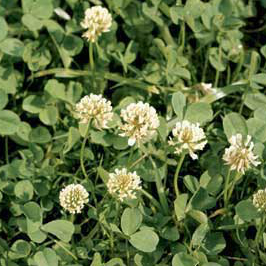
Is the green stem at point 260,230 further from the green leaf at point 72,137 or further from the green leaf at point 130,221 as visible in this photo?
the green leaf at point 72,137

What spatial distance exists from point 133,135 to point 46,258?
17.0 inches

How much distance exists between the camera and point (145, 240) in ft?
6.26

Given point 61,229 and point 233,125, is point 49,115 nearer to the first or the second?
point 61,229

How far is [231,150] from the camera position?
5.91 ft

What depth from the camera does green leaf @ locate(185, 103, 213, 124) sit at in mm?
2152

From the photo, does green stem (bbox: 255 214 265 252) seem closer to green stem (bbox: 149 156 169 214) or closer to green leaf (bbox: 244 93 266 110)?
green stem (bbox: 149 156 169 214)

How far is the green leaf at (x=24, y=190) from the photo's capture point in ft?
6.94

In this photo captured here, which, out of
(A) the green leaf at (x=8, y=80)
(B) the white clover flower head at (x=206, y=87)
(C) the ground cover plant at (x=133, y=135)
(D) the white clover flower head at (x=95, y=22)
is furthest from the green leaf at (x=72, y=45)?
(B) the white clover flower head at (x=206, y=87)

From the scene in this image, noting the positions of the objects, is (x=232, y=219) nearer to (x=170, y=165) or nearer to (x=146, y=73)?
(x=170, y=165)

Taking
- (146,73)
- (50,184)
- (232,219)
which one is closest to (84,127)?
(50,184)

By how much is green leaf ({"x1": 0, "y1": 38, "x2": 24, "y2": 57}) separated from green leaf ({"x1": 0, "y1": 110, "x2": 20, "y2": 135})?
0.84ft

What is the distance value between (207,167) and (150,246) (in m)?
0.42

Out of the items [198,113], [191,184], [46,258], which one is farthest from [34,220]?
[198,113]

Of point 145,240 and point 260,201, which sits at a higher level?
point 260,201
